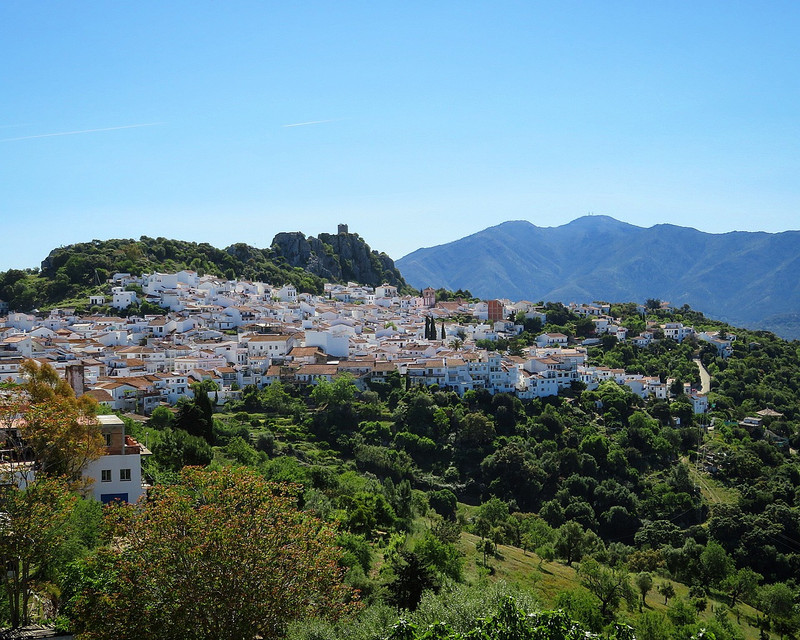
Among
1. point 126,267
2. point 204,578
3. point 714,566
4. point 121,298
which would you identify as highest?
point 126,267

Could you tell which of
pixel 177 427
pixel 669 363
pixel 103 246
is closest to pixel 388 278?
pixel 103 246

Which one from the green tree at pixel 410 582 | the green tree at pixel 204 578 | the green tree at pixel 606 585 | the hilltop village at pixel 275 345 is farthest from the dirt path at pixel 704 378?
the green tree at pixel 204 578

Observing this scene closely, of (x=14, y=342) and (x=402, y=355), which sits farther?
(x=402, y=355)

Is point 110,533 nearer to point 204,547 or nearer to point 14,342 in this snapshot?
point 204,547

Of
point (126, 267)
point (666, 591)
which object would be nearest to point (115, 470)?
point (666, 591)

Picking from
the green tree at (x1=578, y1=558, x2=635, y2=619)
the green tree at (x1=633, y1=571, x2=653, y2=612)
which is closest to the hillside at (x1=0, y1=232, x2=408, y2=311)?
the green tree at (x1=578, y1=558, x2=635, y2=619)

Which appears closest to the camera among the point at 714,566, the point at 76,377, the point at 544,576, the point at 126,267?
the point at 544,576

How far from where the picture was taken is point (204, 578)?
444 inches

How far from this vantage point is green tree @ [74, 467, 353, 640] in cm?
1113

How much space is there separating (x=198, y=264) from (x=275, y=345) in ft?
118

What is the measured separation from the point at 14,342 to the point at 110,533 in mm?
40884

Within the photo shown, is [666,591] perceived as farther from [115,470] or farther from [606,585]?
[115,470]

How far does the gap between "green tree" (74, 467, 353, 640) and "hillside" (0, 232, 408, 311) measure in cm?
5976

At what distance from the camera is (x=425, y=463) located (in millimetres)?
41281
